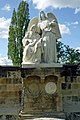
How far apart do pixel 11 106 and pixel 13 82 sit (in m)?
0.76

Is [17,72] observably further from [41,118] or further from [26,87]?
[41,118]

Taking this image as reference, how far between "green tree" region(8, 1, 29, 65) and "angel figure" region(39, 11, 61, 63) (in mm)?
11292

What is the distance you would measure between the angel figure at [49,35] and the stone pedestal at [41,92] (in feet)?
1.20

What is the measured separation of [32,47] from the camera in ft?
29.2

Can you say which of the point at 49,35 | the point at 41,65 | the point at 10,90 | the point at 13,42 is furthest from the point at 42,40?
the point at 13,42

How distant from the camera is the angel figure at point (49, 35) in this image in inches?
349

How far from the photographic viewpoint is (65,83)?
10.1 m

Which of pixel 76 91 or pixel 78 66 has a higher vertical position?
pixel 78 66

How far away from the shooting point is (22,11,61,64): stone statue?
881 centimetres

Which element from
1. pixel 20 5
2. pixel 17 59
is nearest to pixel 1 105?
pixel 17 59

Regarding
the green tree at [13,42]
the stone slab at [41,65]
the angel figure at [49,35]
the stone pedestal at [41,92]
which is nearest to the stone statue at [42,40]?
the angel figure at [49,35]

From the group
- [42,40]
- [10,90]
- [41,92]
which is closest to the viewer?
[41,92]

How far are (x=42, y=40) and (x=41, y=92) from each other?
1464mm

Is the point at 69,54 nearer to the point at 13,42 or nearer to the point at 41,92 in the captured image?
the point at 13,42
